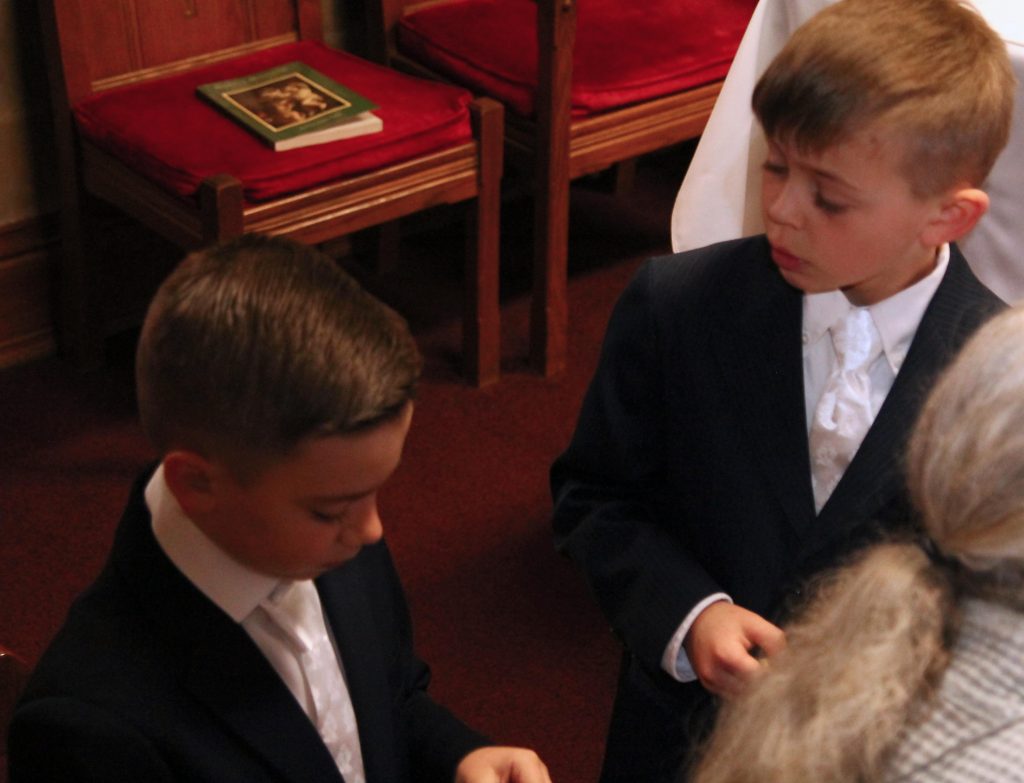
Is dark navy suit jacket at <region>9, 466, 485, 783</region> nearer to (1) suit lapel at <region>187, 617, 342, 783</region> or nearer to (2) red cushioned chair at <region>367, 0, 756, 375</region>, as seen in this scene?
(1) suit lapel at <region>187, 617, 342, 783</region>

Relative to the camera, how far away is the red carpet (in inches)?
90.9

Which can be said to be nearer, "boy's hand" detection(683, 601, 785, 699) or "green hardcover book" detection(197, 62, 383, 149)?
"boy's hand" detection(683, 601, 785, 699)

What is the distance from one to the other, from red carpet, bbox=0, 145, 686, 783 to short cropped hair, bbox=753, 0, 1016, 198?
1.26 m

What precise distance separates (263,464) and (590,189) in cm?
301

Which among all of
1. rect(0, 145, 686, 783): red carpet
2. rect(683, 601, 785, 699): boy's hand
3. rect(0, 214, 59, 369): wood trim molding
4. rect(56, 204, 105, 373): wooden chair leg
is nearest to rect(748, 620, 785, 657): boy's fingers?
rect(683, 601, 785, 699): boy's hand

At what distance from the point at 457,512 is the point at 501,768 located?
1.48 metres

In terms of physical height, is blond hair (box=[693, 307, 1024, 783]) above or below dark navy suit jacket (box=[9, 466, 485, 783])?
above

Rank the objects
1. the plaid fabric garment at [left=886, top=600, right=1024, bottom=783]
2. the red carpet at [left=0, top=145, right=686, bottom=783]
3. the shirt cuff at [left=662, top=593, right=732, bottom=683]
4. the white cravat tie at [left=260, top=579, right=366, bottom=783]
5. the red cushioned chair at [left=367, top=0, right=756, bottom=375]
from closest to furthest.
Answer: the plaid fabric garment at [left=886, top=600, right=1024, bottom=783] → the white cravat tie at [left=260, top=579, right=366, bottom=783] → the shirt cuff at [left=662, top=593, right=732, bottom=683] → the red carpet at [left=0, top=145, right=686, bottom=783] → the red cushioned chair at [left=367, top=0, right=756, bottom=375]

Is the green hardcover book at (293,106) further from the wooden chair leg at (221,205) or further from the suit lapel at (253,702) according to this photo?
the suit lapel at (253,702)

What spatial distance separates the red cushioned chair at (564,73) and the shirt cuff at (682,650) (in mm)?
1667

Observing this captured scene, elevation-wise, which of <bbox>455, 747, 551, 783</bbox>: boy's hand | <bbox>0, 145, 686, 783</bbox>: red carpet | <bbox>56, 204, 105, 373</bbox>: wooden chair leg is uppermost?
<bbox>455, 747, 551, 783</bbox>: boy's hand

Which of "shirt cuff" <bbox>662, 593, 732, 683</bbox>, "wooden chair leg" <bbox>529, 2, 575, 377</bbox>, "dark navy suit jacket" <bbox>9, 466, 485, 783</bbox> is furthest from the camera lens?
"wooden chair leg" <bbox>529, 2, 575, 377</bbox>

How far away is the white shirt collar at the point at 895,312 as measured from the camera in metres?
1.28

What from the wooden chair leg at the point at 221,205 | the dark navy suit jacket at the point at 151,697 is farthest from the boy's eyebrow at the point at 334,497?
the wooden chair leg at the point at 221,205
